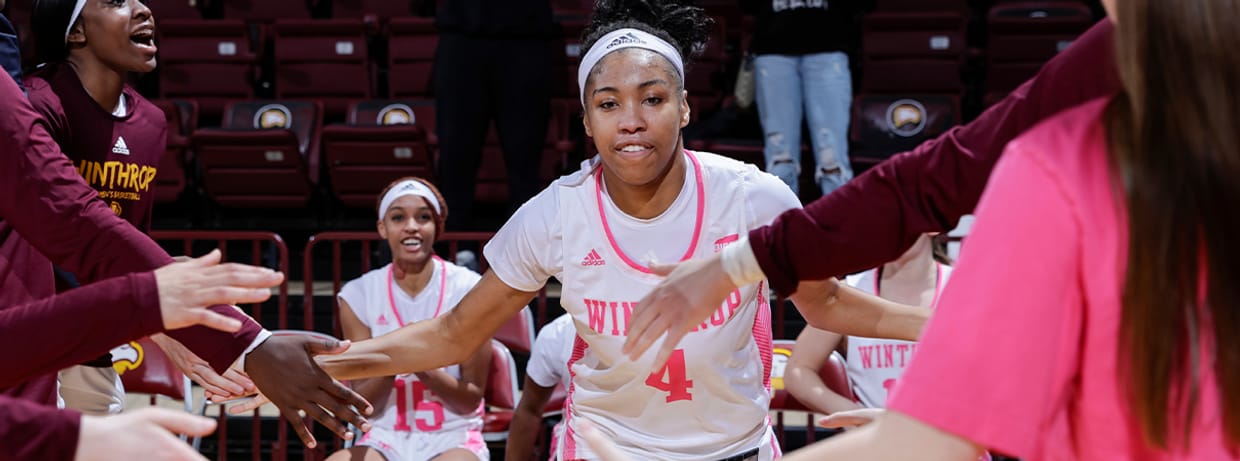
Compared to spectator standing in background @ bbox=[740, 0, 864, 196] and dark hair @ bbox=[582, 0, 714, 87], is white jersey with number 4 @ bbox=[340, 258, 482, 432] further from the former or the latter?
spectator standing in background @ bbox=[740, 0, 864, 196]

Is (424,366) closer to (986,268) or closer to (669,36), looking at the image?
(669,36)

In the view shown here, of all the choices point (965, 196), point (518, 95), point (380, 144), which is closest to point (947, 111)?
point (518, 95)

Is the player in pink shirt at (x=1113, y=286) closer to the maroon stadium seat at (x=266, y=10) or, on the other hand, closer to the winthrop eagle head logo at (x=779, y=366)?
the winthrop eagle head logo at (x=779, y=366)

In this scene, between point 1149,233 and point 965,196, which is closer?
point 1149,233

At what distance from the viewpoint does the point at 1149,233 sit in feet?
4.20

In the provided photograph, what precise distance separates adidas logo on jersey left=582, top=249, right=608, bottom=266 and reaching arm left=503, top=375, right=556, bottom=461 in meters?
2.03

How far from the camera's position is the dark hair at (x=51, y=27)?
137 inches

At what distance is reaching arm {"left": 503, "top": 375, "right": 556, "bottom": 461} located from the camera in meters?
4.91

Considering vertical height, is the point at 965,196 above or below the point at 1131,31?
below

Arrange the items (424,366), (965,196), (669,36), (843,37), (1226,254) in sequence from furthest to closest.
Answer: (843,37) < (669,36) < (424,366) < (965,196) < (1226,254)

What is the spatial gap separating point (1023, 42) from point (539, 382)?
5379 mm

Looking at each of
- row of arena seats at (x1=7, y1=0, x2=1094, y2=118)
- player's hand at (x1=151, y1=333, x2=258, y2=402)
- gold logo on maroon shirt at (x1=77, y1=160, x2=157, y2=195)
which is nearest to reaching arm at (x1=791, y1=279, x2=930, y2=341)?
player's hand at (x1=151, y1=333, x2=258, y2=402)

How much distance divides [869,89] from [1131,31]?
7.75 m

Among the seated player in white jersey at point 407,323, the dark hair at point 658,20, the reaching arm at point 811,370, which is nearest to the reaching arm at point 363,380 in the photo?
the seated player in white jersey at point 407,323
